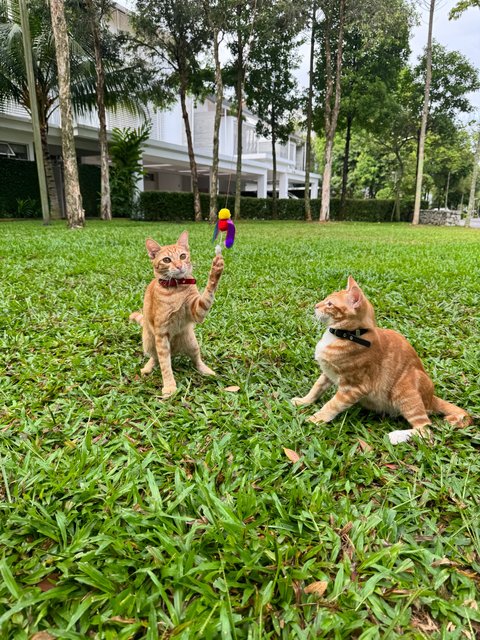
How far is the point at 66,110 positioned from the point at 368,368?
43.8 feet

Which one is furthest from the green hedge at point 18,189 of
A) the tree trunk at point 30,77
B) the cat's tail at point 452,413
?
the cat's tail at point 452,413

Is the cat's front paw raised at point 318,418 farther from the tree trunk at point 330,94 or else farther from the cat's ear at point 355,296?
the tree trunk at point 330,94

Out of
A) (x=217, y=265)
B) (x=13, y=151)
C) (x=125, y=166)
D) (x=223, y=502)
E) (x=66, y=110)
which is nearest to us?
(x=223, y=502)

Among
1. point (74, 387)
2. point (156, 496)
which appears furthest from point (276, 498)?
point (74, 387)

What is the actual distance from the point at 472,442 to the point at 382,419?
1.53 feet

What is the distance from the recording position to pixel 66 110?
12.4 metres

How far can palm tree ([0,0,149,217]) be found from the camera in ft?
51.2

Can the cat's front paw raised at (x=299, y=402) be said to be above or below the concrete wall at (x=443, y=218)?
below

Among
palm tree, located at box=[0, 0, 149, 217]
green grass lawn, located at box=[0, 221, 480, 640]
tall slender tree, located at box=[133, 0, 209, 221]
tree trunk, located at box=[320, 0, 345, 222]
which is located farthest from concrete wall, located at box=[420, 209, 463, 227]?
green grass lawn, located at box=[0, 221, 480, 640]

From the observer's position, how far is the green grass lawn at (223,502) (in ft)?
4.28

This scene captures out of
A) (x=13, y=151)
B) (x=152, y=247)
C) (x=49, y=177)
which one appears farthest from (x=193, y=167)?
(x=152, y=247)

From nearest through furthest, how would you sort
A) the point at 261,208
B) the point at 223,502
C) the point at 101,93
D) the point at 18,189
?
1. the point at 223,502
2. the point at 101,93
3. the point at 18,189
4. the point at 261,208

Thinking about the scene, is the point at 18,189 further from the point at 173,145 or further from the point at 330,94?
the point at 330,94

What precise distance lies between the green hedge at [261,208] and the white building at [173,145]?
82.1 inches
